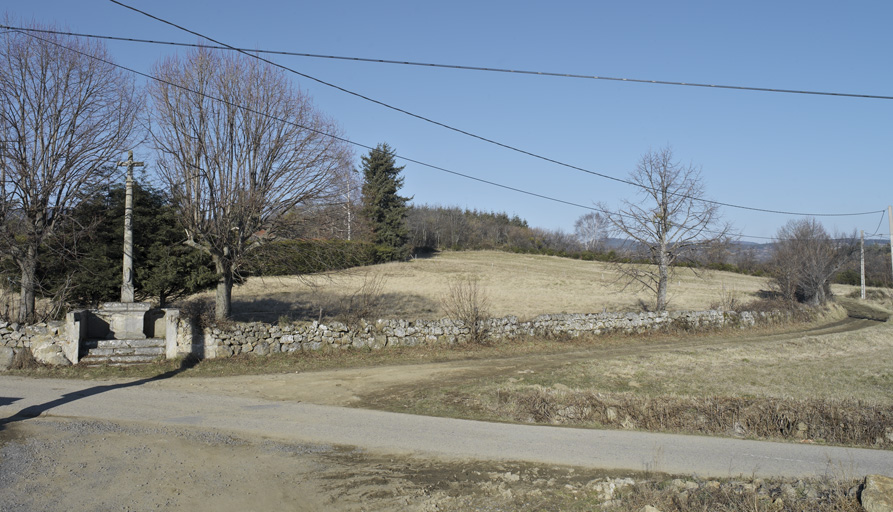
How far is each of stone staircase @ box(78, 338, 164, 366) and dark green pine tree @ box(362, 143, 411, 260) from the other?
40019 millimetres

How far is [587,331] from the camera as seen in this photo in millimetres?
22000

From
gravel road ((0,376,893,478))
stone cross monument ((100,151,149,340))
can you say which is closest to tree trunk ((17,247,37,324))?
stone cross monument ((100,151,149,340))

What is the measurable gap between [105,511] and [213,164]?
12.7 metres

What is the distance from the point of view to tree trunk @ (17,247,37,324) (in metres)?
16.1

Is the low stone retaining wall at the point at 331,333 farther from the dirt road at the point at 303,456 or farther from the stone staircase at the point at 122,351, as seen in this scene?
the dirt road at the point at 303,456

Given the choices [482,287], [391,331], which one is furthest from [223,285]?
[482,287]

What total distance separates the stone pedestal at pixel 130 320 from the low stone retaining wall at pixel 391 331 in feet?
Answer: 4.05

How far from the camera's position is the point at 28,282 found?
16203mm

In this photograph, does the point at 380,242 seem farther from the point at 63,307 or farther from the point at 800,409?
the point at 800,409

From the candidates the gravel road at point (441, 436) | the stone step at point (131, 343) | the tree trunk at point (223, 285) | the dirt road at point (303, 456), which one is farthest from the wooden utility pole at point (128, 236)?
the dirt road at point (303, 456)

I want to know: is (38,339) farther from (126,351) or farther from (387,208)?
(387,208)

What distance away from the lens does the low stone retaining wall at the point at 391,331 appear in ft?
51.3

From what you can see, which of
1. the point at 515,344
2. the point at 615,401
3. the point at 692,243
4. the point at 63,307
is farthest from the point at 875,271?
the point at 63,307

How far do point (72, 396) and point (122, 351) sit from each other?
361cm
